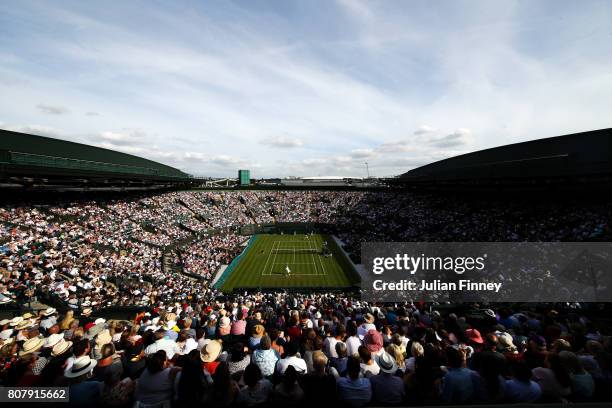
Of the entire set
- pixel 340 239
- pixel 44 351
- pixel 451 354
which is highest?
pixel 451 354

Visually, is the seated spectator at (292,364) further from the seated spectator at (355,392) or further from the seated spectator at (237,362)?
the seated spectator at (355,392)

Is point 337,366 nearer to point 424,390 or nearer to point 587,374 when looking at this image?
point 424,390

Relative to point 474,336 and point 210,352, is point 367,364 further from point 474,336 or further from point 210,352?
point 474,336

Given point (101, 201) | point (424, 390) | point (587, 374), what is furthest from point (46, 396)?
point (101, 201)

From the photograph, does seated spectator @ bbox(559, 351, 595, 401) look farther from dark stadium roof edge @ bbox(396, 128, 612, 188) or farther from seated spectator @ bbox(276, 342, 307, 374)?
dark stadium roof edge @ bbox(396, 128, 612, 188)

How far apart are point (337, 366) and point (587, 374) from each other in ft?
12.7

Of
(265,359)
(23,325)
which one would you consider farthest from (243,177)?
(265,359)

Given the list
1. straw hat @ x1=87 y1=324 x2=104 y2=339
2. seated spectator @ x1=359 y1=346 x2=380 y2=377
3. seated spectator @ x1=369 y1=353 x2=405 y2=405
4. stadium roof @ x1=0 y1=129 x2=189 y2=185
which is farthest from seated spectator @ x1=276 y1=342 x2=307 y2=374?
stadium roof @ x1=0 y1=129 x2=189 y2=185

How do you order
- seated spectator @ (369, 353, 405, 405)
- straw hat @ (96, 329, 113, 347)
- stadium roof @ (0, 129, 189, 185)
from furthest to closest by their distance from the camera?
stadium roof @ (0, 129, 189, 185), straw hat @ (96, 329, 113, 347), seated spectator @ (369, 353, 405, 405)

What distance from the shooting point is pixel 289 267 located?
→ 32.6m

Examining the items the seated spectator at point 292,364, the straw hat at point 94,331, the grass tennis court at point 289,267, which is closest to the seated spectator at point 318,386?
the seated spectator at point 292,364

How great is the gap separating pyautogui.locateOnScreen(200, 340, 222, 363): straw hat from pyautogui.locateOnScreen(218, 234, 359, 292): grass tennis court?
21343mm

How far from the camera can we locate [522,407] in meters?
2.92

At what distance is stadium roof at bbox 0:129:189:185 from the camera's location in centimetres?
2353
